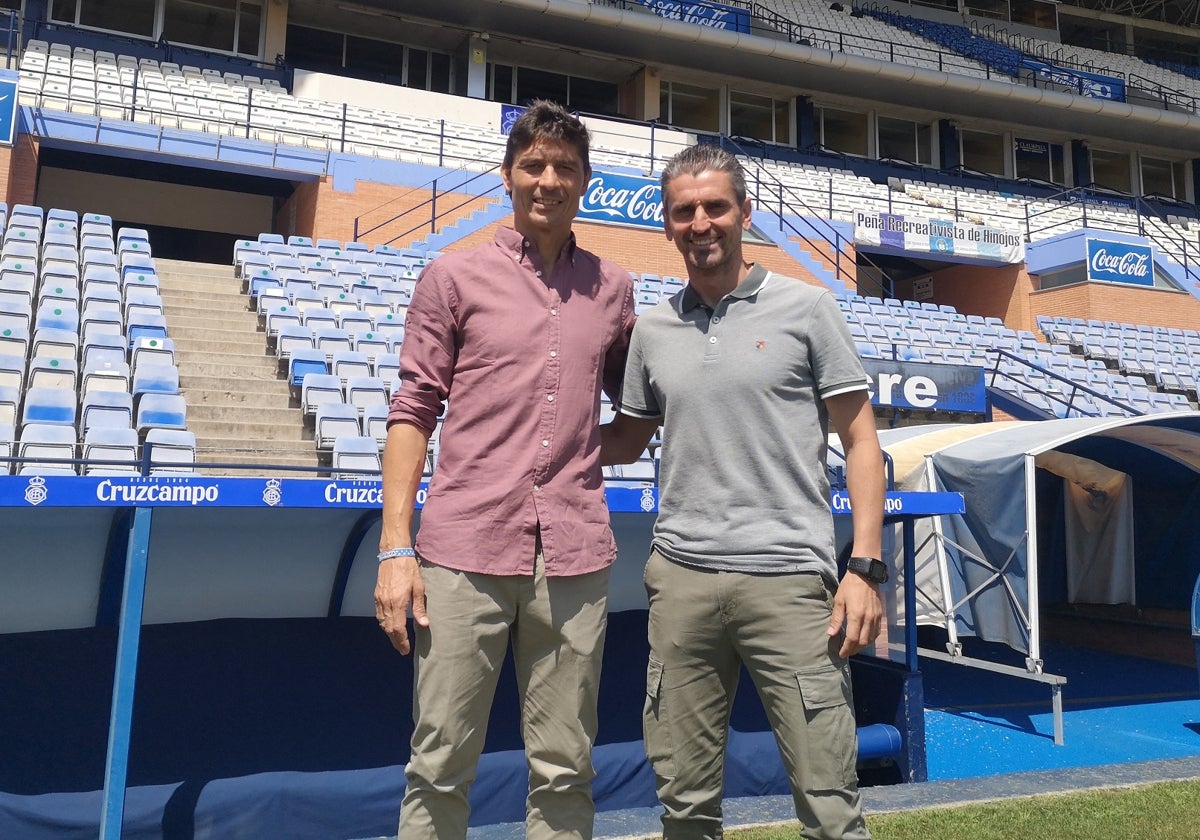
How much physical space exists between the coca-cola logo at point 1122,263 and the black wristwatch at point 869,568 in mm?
21306

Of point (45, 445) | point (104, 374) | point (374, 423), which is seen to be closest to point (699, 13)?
point (374, 423)

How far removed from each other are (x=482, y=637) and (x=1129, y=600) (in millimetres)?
9059

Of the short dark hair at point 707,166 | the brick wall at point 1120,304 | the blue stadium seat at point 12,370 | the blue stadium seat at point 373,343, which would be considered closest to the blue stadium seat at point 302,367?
the blue stadium seat at point 373,343

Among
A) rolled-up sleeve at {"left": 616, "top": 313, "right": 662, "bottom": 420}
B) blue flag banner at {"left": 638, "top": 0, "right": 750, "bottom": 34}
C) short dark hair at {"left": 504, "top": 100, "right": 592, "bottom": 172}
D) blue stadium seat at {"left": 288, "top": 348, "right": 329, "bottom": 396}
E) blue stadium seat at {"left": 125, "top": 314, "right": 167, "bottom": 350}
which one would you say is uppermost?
blue flag banner at {"left": 638, "top": 0, "right": 750, "bottom": 34}

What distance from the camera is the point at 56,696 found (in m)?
3.93

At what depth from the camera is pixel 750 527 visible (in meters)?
2.21

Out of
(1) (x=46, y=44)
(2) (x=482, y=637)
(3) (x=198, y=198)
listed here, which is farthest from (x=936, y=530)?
(1) (x=46, y=44)

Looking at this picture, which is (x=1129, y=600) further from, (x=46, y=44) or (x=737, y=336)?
(x=46, y=44)

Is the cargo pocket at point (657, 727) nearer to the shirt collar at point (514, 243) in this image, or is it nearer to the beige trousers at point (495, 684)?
the beige trousers at point (495, 684)

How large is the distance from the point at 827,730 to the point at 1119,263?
2224cm

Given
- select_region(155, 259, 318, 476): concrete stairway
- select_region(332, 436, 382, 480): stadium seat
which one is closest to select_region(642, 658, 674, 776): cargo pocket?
select_region(155, 259, 318, 476): concrete stairway

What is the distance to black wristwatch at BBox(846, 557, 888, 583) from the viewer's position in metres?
2.15

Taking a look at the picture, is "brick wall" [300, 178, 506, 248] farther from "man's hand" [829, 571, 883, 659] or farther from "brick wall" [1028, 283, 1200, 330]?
"man's hand" [829, 571, 883, 659]

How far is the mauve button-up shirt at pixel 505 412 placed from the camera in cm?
211
